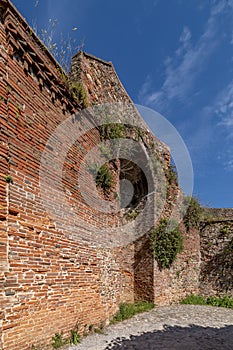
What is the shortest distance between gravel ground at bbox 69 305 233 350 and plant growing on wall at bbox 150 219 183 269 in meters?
1.52

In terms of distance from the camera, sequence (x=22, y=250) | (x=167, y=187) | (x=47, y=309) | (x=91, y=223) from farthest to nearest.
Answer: (x=167, y=187)
(x=91, y=223)
(x=47, y=309)
(x=22, y=250)

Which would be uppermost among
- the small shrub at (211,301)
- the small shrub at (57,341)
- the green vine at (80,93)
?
the green vine at (80,93)

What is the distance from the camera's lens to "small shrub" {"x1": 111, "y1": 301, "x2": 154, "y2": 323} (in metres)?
7.14

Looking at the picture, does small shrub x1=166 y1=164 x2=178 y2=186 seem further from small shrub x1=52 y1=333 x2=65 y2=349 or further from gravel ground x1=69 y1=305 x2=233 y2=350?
small shrub x1=52 y1=333 x2=65 y2=349

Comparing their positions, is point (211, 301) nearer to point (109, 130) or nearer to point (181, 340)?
point (181, 340)

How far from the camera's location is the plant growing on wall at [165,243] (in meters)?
9.41

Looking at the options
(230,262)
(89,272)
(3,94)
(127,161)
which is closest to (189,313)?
(230,262)

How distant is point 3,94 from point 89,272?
3.85 meters

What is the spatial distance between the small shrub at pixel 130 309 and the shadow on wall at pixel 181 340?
1.04m

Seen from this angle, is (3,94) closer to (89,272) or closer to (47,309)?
(47,309)

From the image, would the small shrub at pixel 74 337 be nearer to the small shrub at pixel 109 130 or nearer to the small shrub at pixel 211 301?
the small shrub at pixel 109 130

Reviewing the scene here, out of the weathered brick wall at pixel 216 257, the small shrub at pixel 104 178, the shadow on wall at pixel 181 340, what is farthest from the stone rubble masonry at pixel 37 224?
the weathered brick wall at pixel 216 257

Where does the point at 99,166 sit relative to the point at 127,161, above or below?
below

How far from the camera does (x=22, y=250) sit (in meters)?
4.24
